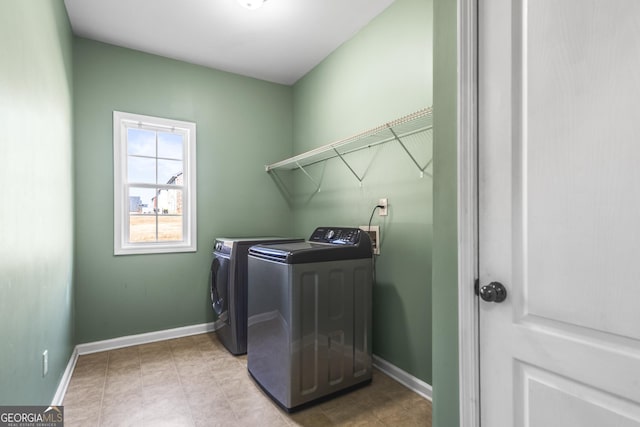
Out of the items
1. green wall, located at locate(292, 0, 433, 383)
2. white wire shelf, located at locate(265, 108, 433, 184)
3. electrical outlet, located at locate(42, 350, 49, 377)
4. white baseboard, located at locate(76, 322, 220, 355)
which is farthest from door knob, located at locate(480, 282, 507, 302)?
white baseboard, located at locate(76, 322, 220, 355)

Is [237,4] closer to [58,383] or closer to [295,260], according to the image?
[295,260]

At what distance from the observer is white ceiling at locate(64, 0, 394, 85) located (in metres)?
2.46

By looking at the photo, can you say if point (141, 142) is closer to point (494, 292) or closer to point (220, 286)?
point (220, 286)

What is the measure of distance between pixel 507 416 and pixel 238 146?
3245 mm

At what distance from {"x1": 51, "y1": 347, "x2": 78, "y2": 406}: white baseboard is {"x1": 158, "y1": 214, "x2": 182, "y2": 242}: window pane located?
3.82 feet

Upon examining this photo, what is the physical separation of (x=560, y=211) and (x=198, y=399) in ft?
7.30

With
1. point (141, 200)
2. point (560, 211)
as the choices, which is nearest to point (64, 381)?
point (141, 200)

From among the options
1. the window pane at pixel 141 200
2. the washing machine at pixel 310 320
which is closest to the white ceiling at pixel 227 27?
the window pane at pixel 141 200

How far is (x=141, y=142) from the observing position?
3.19 meters

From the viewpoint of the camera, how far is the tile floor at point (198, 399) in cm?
189

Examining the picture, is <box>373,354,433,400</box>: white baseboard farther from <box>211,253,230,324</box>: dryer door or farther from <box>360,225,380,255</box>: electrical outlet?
<box>211,253,230,324</box>: dryer door

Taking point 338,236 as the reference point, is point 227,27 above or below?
above

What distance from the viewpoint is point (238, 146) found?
3594 mm

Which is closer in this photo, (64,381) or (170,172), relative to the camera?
(64,381)
